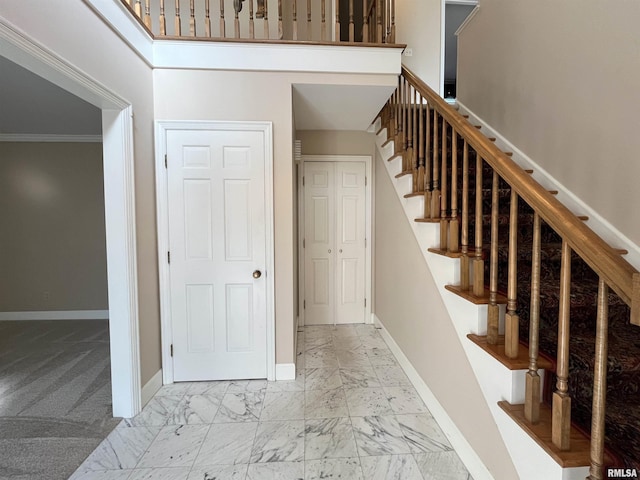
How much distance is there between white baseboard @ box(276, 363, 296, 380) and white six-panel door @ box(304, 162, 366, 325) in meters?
1.23

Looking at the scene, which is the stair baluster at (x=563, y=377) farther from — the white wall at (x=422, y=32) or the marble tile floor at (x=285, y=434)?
the white wall at (x=422, y=32)

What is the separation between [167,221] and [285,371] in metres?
1.56

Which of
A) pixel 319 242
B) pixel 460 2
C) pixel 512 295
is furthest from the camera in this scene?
pixel 460 2

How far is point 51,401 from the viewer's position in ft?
6.89

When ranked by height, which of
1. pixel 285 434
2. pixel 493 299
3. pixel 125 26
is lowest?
pixel 285 434

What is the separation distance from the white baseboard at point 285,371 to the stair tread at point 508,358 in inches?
59.4

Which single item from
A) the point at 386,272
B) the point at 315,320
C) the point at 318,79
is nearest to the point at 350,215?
the point at 386,272

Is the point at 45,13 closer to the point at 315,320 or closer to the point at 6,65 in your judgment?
the point at 6,65

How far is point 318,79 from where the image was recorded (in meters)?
2.27

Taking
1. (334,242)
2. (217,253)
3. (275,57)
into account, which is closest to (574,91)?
(275,57)

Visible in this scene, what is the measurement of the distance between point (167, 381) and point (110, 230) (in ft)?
4.28

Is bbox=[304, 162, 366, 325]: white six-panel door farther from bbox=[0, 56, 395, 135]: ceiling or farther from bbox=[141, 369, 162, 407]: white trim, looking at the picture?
bbox=[141, 369, 162, 407]: white trim

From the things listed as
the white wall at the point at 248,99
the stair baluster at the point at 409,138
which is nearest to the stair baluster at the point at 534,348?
the stair baluster at the point at 409,138

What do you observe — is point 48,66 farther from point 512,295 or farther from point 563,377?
point 563,377
